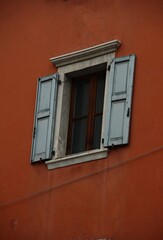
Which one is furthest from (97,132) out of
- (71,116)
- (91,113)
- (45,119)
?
(45,119)

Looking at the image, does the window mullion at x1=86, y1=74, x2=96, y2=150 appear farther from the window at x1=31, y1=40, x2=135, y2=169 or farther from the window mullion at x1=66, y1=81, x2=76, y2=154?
the window mullion at x1=66, y1=81, x2=76, y2=154

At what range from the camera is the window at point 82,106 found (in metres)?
13.2

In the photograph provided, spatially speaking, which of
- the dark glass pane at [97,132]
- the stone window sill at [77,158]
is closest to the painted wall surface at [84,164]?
the stone window sill at [77,158]

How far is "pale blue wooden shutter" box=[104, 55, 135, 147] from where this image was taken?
513 inches

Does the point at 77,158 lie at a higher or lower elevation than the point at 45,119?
lower

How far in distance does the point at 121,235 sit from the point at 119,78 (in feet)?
6.83

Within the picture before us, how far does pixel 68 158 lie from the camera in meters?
13.5

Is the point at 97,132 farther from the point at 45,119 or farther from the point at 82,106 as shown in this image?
the point at 45,119

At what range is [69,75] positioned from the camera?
46.5ft

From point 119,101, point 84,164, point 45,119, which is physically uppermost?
point 119,101

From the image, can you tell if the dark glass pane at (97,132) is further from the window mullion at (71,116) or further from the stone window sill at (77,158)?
the window mullion at (71,116)

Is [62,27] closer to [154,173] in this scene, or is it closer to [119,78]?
[119,78]

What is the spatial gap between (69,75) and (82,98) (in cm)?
37

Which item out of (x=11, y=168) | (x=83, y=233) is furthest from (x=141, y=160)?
(x=11, y=168)
